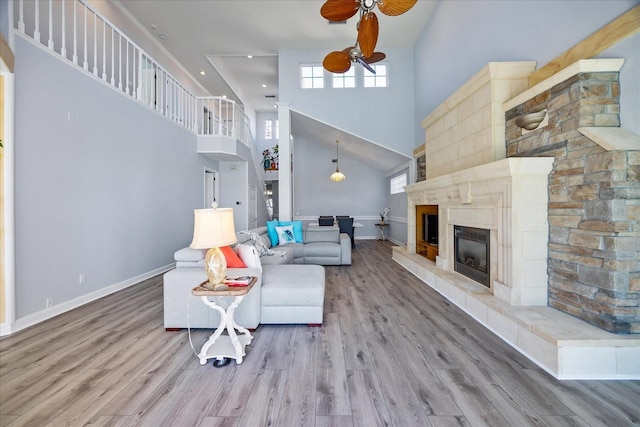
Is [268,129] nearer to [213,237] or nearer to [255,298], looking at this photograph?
[255,298]

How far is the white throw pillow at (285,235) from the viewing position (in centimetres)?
575

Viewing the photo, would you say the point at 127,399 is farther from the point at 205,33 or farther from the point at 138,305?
the point at 205,33

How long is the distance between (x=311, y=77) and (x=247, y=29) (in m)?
1.80

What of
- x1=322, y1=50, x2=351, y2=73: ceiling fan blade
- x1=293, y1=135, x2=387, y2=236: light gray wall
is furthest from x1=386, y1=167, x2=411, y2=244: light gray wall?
x1=322, y1=50, x2=351, y2=73: ceiling fan blade

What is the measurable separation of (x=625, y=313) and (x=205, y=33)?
26.8 ft

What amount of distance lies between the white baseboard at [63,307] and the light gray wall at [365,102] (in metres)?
5.27

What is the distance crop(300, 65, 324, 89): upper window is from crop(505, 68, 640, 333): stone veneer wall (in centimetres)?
549

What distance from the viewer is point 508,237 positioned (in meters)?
2.72

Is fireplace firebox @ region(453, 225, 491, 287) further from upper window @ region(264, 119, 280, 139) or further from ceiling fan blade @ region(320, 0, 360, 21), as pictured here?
upper window @ region(264, 119, 280, 139)

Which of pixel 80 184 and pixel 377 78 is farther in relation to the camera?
pixel 377 78

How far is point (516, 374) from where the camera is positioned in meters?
2.01

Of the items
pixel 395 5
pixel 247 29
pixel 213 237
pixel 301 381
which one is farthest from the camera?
pixel 247 29

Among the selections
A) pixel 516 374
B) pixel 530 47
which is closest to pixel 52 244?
pixel 516 374

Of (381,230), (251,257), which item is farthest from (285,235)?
(381,230)
